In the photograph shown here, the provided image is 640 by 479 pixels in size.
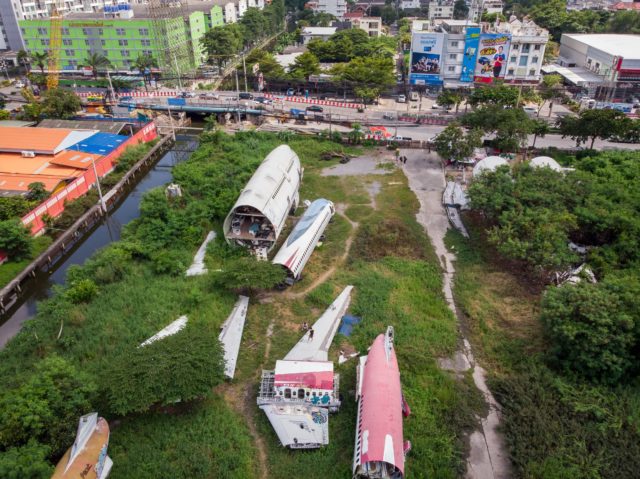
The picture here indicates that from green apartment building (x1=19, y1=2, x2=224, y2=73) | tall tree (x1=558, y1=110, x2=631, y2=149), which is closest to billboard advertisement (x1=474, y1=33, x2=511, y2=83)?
tall tree (x1=558, y1=110, x2=631, y2=149)

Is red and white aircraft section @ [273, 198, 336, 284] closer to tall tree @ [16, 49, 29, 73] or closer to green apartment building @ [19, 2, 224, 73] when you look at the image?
green apartment building @ [19, 2, 224, 73]

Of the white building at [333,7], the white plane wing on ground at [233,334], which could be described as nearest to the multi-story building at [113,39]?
the white building at [333,7]

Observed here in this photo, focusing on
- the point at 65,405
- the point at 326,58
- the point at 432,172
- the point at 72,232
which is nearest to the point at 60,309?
the point at 65,405

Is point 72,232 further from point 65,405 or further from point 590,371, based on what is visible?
point 590,371

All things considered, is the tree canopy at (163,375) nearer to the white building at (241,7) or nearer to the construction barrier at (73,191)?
the construction barrier at (73,191)

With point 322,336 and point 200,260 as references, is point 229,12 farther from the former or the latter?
point 322,336

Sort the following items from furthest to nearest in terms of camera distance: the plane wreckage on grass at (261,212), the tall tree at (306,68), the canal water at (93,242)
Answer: the tall tree at (306,68) < the plane wreckage on grass at (261,212) < the canal water at (93,242)
